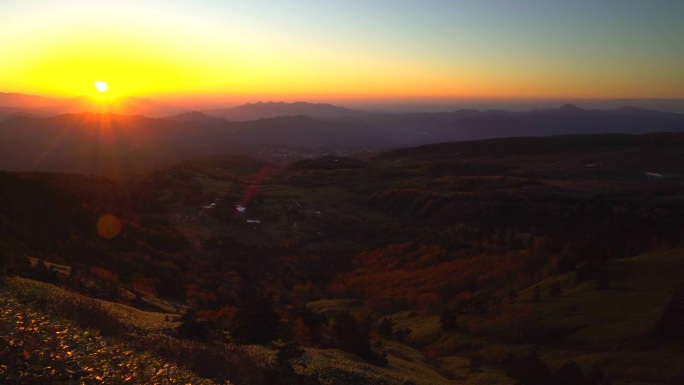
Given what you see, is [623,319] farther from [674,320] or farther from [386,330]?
[386,330]

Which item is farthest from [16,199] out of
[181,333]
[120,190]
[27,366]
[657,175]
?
[657,175]

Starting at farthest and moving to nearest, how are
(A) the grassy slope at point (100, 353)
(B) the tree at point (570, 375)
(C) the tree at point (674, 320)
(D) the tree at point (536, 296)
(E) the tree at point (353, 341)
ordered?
(D) the tree at point (536, 296)
(E) the tree at point (353, 341)
(C) the tree at point (674, 320)
(B) the tree at point (570, 375)
(A) the grassy slope at point (100, 353)

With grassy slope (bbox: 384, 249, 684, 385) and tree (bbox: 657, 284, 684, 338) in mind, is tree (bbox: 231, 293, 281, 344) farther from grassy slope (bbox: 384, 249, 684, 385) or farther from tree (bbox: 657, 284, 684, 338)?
tree (bbox: 657, 284, 684, 338)

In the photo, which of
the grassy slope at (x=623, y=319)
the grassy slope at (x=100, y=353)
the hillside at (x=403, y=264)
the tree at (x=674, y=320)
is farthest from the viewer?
the hillside at (x=403, y=264)

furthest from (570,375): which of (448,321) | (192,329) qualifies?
(192,329)

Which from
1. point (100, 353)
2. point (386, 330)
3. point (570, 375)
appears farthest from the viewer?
point (386, 330)

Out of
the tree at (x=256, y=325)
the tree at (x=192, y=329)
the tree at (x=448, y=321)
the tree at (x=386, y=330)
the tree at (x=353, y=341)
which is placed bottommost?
the tree at (x=386, y=330)

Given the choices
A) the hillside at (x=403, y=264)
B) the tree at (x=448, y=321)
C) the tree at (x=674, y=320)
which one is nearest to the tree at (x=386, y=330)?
the hillside at (x=403, y=264)

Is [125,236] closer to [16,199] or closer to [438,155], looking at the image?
[16,199]

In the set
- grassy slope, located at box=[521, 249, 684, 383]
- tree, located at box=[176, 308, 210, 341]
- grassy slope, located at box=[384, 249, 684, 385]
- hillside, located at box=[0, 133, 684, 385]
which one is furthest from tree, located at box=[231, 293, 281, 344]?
grassy slope, located at box=[521, 249, 684, 383]

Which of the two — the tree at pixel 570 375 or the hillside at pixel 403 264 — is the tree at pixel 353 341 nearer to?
the hillside at pixel 403 264

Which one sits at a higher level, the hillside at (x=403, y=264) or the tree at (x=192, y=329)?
the tree at (x=192, y=329)

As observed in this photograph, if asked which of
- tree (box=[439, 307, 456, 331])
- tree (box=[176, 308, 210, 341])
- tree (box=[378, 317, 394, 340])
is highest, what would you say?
tree (box=[176, 308, 210, 341])
